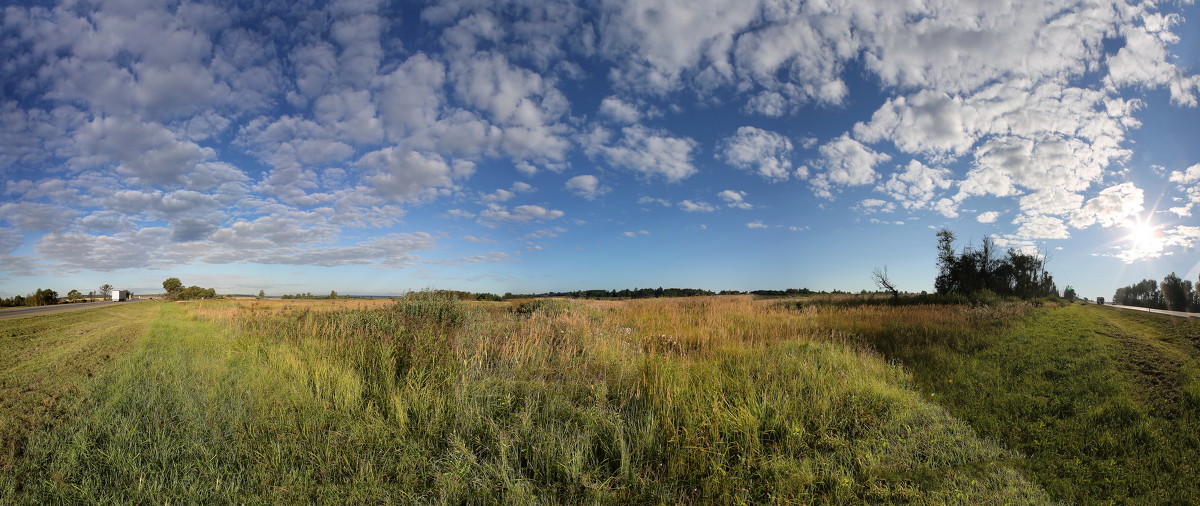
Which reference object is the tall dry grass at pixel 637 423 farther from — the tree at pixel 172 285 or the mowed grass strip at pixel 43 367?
the tree at pixel 172 285

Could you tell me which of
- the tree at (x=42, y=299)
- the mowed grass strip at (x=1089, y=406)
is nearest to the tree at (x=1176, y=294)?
the mowed grass strip at (x=1089, y=406)

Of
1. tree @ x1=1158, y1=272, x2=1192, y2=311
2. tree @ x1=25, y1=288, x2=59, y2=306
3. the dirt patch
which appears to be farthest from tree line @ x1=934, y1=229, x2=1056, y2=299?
tree @ x1=25, y1=288, x2=59, y2=306

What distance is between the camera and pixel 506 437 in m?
4.17

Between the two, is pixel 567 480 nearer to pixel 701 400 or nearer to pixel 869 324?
pixel 701 400

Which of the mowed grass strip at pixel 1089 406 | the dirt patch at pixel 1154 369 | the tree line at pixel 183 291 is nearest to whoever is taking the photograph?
the mowed grass strip at pixel 1089 406

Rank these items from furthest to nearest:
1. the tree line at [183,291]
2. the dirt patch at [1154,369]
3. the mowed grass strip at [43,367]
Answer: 1. the tree line at [183,291]
2. the dirt patch at [1154,369]
3. the mowed grass strip at [43,367]

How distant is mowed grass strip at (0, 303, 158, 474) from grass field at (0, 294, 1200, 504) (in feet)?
0.17

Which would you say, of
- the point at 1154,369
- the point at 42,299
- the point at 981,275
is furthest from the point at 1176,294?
the point at 42,299

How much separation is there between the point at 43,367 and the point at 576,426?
334 inches

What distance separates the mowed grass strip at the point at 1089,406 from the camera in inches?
157

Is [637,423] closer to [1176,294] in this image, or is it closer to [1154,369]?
[1154,369]

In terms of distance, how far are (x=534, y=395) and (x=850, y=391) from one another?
4329 mm

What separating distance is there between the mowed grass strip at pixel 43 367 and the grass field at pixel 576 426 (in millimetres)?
52

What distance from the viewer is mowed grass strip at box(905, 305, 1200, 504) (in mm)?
4000
